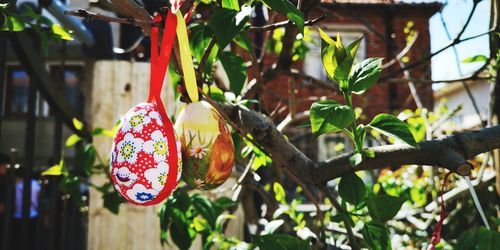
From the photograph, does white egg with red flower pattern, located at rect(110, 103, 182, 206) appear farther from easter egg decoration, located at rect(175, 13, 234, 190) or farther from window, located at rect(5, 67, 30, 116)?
window, located at rect(5, 67, 30, 116)

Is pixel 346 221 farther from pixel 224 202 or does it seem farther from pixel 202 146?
pixel 224 202

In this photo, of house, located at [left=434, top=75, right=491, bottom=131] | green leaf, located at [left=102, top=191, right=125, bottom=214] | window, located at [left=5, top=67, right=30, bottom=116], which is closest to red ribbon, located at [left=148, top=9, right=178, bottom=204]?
green leaf, located at [left=102, top=191, right=125, bottom=214]

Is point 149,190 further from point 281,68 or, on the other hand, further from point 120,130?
point 281,68

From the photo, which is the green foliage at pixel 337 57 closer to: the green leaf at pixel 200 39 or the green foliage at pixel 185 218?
the green leaf at pixel 200 39

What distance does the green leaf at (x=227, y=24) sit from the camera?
0.82 metres

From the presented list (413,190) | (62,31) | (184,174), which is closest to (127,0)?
(184,174)

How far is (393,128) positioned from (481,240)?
0.90ft

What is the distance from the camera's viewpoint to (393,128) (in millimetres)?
812

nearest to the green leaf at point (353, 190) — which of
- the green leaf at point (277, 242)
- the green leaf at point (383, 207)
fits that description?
the green leaf at point (383, 207)

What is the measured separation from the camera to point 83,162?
6.09 ft

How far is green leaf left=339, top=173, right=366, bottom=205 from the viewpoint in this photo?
95cm

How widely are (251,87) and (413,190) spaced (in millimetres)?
844

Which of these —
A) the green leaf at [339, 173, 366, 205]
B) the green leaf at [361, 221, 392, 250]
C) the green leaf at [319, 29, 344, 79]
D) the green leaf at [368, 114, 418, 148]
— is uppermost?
the green leaf at [319, 29, 344, 79]

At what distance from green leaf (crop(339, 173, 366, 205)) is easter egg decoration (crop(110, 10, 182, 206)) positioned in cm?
31
